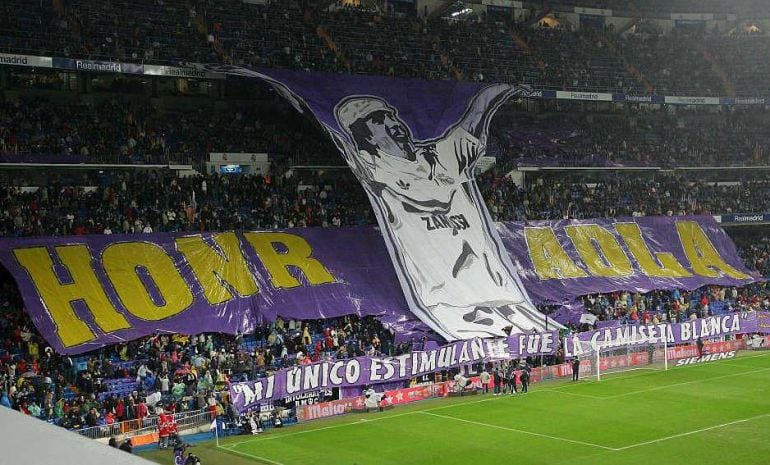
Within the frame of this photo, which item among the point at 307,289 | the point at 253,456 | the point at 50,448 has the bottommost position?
the point at 253,456

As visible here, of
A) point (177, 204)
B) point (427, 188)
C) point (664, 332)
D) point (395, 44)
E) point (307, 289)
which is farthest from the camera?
point (395, 44)

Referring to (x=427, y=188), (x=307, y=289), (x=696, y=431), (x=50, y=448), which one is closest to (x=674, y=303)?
(x=427, y=188)

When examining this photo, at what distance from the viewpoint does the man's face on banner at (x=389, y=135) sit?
41.8 meters

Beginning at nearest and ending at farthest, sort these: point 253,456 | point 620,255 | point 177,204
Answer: point 253,456
point 177,204
point 620,255

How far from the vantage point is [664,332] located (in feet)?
128

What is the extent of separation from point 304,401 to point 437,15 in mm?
34286

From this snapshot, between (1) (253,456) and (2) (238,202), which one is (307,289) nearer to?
(2) (238,202)

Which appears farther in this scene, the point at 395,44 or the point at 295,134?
the point at 395,44

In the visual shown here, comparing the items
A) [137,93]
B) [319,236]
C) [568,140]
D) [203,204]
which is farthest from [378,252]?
[568,140]

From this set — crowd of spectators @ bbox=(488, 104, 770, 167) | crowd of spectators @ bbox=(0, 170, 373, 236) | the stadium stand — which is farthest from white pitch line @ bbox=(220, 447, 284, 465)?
crowd of spectators @ bbox=(488, 104, 770, 167)

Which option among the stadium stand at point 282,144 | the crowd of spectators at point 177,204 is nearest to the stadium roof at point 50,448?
the stadium stand at point 282,144

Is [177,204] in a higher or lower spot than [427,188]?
lower

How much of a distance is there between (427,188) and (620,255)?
45.3ft

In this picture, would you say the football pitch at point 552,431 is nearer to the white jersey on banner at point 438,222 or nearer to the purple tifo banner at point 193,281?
the white jersey on banner at point 438,222
